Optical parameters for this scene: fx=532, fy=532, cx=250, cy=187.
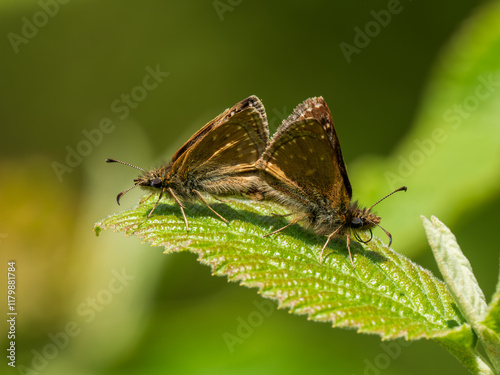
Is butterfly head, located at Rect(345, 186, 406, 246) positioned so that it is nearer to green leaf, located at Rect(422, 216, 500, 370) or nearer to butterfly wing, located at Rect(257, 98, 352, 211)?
butterfly wing, located at Rect(257, 98, 352, 211)

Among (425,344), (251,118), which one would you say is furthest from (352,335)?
(251,118)

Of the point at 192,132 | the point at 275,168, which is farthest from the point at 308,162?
the point at 192,132

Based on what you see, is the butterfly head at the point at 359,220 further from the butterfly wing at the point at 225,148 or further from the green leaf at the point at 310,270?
the butterfly wing at the point at 225,148

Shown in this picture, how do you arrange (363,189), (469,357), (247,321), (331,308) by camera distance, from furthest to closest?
1. (363,189)
2. (247,321)
3. (331,308)
4. (469,357)

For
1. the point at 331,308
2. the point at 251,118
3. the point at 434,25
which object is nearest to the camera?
the point at 331,308

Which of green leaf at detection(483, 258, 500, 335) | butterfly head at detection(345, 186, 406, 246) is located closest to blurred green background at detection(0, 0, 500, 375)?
butterfly head at detection(345, 186, 406, 246)

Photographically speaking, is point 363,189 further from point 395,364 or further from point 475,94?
point 395,364
